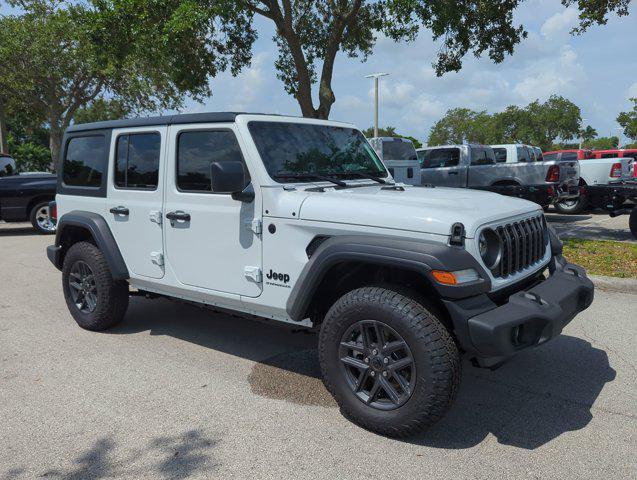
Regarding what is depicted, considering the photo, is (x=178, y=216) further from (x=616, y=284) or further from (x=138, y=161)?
(x=616, y=284)

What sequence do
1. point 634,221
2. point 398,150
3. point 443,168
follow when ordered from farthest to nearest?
point 443,168 < point 398,150 < point 634,221

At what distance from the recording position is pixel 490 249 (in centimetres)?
316

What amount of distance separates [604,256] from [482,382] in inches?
191

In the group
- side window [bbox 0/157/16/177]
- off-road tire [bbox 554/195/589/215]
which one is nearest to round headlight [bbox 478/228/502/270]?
off-road tire [bbox 554/195/589/215]

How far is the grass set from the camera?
6762 mm

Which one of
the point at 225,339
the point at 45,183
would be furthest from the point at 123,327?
the point at 45,183

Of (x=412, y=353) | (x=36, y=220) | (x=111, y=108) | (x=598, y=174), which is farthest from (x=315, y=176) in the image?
(x=111, y=108)

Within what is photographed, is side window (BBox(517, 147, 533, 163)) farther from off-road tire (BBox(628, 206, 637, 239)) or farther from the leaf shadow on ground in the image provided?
the leaf shadow on ground

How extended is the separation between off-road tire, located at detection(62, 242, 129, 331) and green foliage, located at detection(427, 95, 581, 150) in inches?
2350

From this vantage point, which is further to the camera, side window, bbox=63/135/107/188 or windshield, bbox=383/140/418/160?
windshield, bbox=383/140/418/160

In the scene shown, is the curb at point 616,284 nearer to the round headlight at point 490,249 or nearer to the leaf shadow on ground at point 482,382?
the leaf shadow on ground at point 482,382

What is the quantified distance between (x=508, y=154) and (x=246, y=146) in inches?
513

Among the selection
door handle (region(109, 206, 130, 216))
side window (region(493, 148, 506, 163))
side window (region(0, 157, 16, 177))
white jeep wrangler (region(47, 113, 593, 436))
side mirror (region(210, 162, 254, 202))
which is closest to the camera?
white jeep wrangler (region(47, 113, 593, 436))

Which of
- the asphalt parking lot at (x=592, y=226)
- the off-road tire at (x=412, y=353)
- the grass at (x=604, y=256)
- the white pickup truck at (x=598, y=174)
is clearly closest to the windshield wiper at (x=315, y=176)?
the off-road tire at (x=412, y=353)
